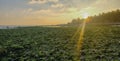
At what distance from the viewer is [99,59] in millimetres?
13312

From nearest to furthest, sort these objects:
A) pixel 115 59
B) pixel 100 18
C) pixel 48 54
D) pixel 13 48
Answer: pixel 115 59 < pixel 48 54 < pixel 13 48 < pixel 100 18

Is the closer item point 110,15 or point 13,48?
point 13,48

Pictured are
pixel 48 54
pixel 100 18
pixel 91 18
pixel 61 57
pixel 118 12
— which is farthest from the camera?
pixel 91 18

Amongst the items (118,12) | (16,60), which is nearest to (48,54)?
(16,60)

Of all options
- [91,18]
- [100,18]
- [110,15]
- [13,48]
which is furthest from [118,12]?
[13,48]

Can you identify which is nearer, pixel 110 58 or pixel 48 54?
pixel 110 58

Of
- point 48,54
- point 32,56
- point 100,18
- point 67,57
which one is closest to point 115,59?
point 67,57

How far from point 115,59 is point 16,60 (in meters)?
6.75

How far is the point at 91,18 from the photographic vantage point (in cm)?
15538

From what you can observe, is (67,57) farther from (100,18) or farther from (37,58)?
(100,18)

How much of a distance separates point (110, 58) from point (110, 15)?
350 feet

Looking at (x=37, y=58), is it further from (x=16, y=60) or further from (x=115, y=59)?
(x=115, y=59)

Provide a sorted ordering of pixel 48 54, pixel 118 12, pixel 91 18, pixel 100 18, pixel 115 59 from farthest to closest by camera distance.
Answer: pixel 91 18 → pixel 100 18 → pixel 118 12 → pixel 48 54 → pixel 115 59

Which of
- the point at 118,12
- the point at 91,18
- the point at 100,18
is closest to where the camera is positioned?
the point at 118,12
